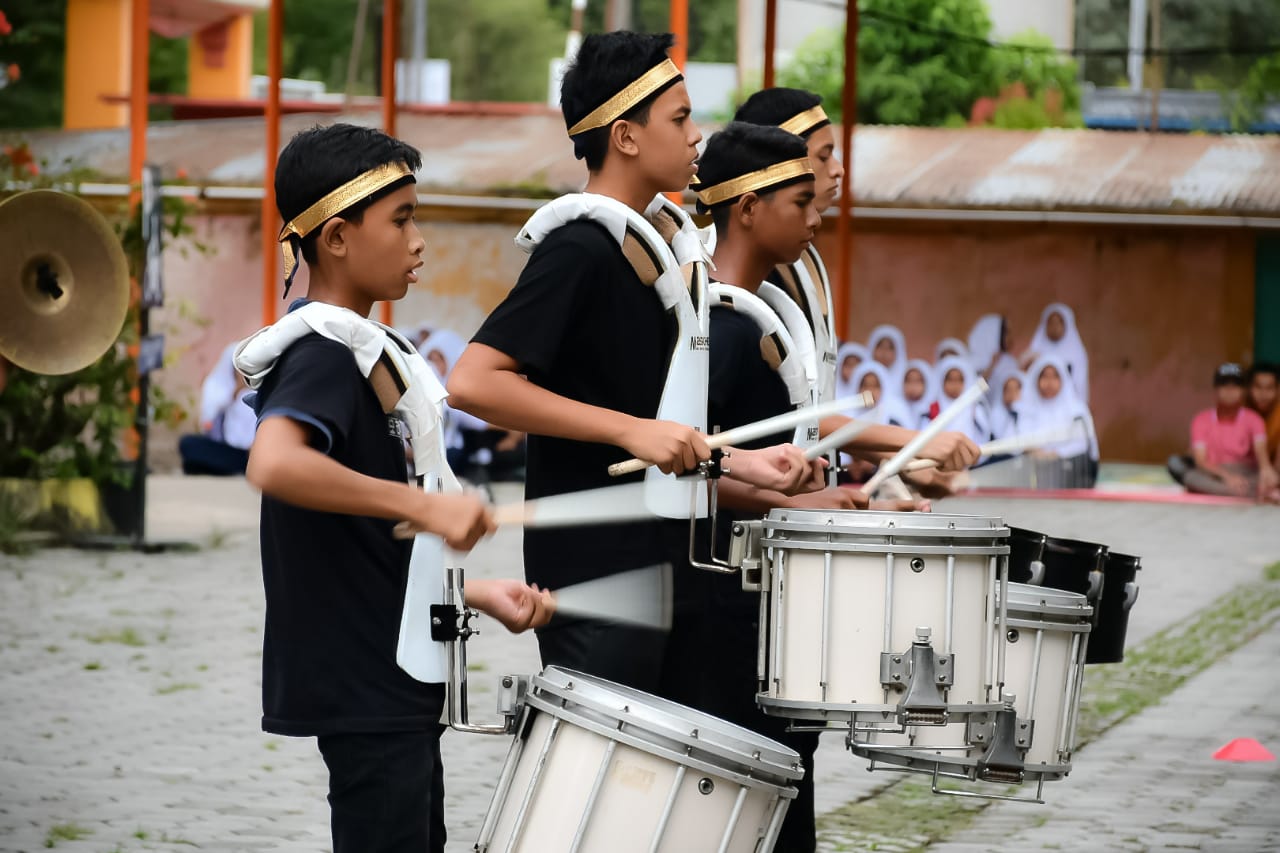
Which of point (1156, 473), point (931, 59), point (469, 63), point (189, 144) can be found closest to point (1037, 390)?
point (1156, 473)

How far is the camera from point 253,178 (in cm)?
2153

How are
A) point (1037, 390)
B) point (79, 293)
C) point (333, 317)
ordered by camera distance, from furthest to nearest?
point (1037, 390), point (79, 293), point (333, 317)

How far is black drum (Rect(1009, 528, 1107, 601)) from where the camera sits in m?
4.77

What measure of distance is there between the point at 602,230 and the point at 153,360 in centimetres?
901

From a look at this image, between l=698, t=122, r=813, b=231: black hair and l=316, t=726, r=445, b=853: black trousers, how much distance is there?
169 cm

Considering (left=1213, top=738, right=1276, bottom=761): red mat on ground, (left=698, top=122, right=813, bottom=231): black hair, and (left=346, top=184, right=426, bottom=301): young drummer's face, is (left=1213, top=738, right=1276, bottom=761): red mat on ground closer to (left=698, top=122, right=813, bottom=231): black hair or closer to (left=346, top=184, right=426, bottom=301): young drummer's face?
(left=698, top=122, right=813, bottom=231): black hair

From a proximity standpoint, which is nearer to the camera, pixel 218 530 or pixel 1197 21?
pixel 218 530

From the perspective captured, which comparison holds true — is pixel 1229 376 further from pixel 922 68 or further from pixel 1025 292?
pixel 922 68

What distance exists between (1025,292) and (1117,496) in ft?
16.3

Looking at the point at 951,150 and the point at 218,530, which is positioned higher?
the point at 951,150

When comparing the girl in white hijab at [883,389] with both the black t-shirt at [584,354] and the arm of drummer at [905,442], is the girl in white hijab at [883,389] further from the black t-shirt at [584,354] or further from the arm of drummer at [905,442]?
the black t-shirt at [584,354]

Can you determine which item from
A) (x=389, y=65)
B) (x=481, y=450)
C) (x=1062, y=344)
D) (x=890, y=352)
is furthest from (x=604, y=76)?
(x=1062, y=344)

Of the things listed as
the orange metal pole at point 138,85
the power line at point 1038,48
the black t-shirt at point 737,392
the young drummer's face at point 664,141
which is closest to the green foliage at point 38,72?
the power line at point 1038,48

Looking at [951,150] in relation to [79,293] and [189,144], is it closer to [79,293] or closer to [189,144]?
[189,144]
